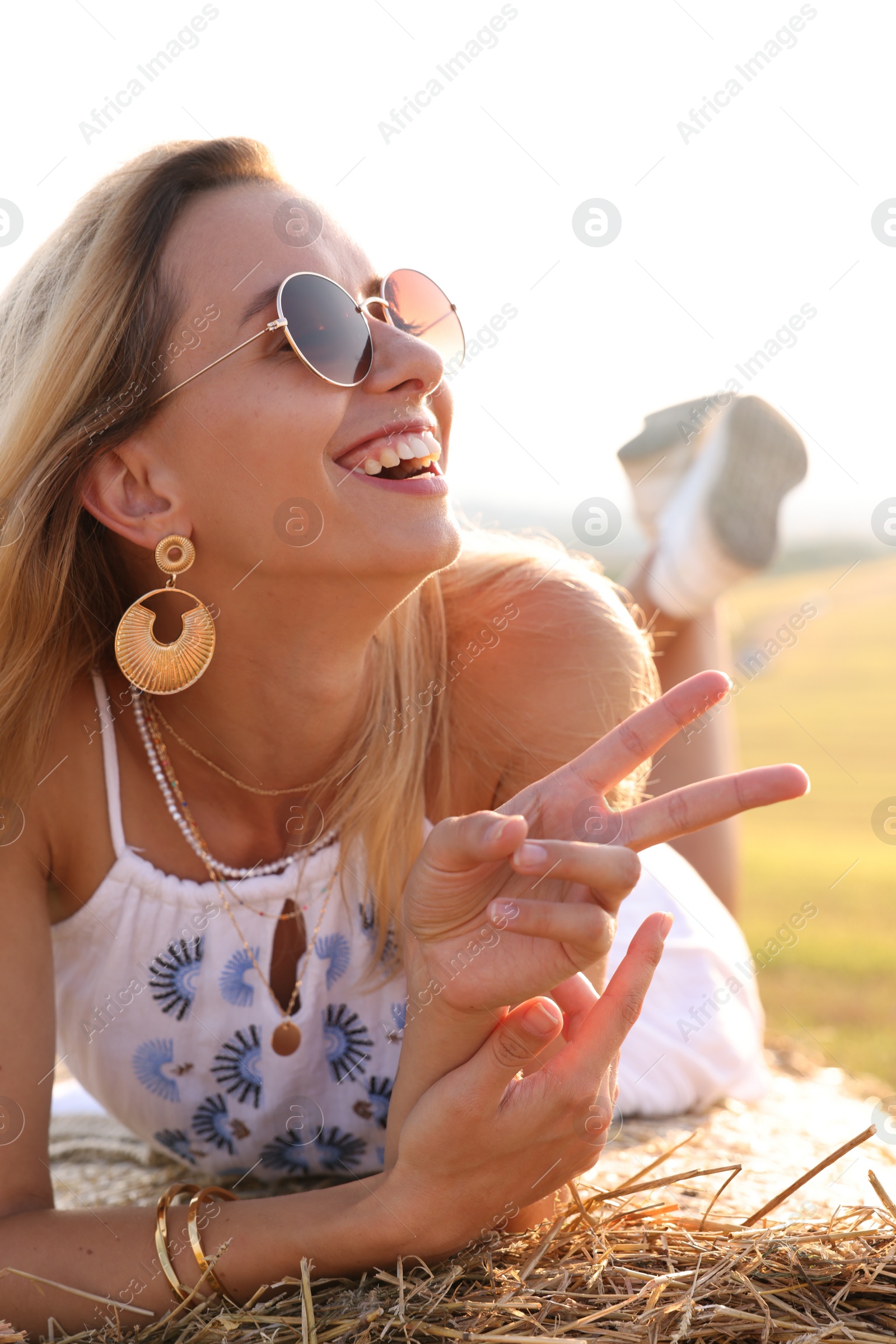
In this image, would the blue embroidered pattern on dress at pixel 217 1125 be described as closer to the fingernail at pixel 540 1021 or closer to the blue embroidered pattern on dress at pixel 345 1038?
the blue embroidered pattern on dress at pixel 345 1038

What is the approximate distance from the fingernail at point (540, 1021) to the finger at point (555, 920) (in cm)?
16

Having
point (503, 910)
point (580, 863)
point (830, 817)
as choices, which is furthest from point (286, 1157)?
point (830, 817)

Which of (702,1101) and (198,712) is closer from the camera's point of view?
(198,712)

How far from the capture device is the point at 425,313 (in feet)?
7.12

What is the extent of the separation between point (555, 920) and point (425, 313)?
1348 millimetres

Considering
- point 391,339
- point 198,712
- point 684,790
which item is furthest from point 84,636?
point 684,790

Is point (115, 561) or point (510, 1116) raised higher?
point (115, 561)

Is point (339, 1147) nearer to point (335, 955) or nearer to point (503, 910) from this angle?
point (335, 955)

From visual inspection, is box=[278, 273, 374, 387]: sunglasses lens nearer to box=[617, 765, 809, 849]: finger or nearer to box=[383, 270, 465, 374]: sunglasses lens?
box=[383, 270, 465, 374]: sunglasses lens

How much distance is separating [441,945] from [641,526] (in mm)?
3106

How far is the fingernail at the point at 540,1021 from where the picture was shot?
1.45 m

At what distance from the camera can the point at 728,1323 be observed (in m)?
1.41

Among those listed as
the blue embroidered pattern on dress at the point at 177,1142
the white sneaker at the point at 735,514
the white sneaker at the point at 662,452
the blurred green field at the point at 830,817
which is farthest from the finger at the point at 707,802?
the white sneaker at the point at 662,452

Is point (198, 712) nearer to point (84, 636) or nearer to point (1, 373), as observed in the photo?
point (84, 636)
